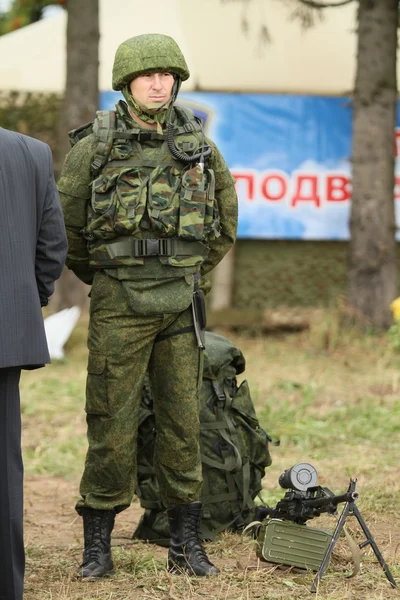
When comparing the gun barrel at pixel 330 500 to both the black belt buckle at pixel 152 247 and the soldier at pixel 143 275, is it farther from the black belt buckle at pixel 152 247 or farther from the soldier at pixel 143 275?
the black belt buckle at pixel 152 247

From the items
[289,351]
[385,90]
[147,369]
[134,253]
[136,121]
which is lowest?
[289,351]

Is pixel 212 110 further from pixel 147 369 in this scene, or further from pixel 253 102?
pixel 147 369

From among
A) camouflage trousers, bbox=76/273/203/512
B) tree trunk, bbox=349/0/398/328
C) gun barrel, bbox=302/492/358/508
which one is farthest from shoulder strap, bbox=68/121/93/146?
tree trunk, bbox=349/0/398/328

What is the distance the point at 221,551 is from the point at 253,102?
8.72 metres

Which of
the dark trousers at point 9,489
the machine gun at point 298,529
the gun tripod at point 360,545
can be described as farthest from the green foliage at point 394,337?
the dark trousers at point 9,489

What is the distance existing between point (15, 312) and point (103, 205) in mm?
744

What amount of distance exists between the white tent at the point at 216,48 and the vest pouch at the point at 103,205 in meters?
8.65

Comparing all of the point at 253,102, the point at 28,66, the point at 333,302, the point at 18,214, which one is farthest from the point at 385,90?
the point at 18,214

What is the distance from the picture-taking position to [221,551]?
5.01 meters

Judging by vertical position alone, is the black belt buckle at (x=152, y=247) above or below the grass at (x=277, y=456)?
above

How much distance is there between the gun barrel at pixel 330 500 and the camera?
13.9ft

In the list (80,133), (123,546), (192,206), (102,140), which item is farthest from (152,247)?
(123,546)

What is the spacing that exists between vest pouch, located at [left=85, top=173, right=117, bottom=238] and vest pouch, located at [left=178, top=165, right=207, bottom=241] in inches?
11.5

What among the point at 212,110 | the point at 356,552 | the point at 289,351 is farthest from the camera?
the point at 212,110
